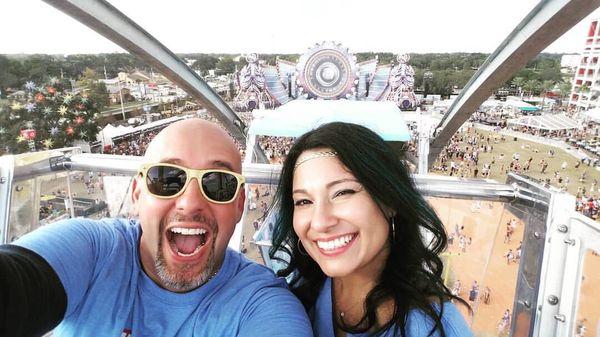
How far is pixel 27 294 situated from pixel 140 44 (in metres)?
7.16

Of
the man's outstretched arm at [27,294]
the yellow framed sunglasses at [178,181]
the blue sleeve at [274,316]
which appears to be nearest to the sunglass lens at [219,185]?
the yellow framed sunglasses at [178,181]

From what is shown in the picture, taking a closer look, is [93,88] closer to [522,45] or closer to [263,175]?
[522,45]

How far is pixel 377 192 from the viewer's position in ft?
4.03

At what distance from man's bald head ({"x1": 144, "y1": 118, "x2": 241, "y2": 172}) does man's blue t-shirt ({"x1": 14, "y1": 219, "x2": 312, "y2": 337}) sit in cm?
35

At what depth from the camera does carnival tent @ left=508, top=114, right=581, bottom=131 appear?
1163 inches

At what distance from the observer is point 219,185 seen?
125 cm

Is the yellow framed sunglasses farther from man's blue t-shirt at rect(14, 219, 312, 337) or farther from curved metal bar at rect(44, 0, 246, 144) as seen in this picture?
curved metal bar at rect(44, 0, 246, 144)

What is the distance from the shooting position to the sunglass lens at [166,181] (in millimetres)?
1224

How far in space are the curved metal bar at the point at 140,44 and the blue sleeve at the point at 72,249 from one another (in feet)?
17.1

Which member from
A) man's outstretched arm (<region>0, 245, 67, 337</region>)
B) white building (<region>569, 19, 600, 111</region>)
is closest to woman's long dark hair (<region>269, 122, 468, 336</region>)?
man's outstretched arm (<region>0, 245, 67, 337</region>)

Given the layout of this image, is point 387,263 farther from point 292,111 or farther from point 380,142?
point 292,111

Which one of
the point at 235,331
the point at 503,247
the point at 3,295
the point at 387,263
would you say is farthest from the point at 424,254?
the point at 3,295

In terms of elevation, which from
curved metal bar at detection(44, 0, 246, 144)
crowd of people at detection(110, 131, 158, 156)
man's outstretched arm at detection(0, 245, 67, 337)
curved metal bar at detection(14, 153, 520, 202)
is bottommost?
crowd of people at detection(110, 131, 158, 156)

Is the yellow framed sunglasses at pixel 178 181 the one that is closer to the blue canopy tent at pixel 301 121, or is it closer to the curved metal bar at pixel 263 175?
the curved metal bar at pixel 263 175
